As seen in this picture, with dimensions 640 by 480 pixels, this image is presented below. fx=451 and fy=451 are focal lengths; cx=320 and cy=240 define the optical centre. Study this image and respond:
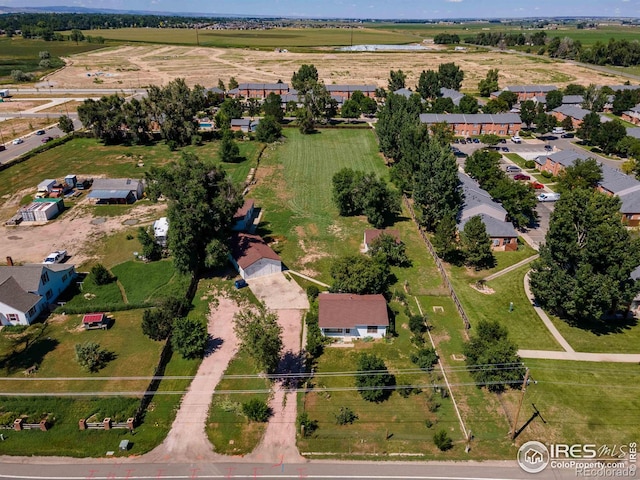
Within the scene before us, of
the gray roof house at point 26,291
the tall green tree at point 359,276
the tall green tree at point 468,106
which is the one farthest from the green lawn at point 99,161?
the tall green tree at point 468,106

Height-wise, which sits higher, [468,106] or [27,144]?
[468,106]

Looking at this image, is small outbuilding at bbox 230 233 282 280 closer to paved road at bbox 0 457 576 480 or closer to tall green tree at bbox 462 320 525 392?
paved road at bbox 0 457 576 480

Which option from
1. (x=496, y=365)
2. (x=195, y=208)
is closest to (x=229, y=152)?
(x=195, y=208)

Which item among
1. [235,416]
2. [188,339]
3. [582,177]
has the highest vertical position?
[582,177]

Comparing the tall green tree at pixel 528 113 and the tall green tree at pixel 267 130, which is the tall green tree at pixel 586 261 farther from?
the tall green tree at pixel 267 130

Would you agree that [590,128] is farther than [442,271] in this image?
Yes

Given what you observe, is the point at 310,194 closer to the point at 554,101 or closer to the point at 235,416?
the point at 235,416

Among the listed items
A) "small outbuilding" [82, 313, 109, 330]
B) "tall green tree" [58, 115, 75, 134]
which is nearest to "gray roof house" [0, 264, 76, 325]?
"small outbuilding" [82, 313, 109, 330]

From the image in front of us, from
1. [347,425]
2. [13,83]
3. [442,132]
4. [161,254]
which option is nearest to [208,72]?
[13,83]
